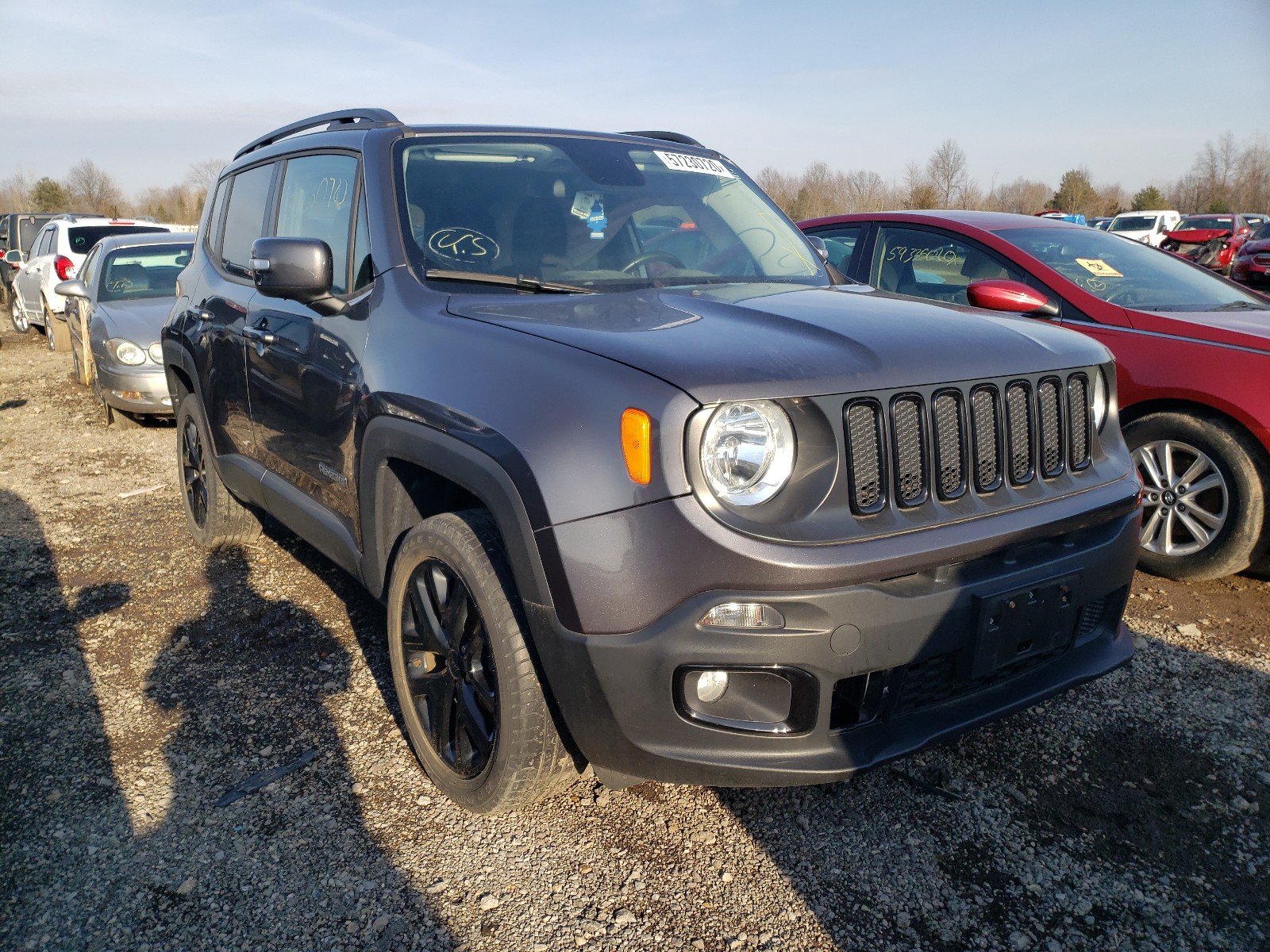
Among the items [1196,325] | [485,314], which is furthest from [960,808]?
[1196,325]

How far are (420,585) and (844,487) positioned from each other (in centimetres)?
127

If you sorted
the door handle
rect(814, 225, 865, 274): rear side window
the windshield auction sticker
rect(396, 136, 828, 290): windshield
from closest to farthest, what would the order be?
rect(396, 136, 828, 290): windshield → the door handle → the windshield auction sticker → rect(814, 225, 865, 274): rear side window

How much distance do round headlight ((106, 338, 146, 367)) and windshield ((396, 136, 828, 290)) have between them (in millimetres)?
5763

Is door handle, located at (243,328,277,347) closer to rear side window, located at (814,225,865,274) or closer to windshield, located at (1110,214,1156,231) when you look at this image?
rear side window, located at (814,225,865,274)

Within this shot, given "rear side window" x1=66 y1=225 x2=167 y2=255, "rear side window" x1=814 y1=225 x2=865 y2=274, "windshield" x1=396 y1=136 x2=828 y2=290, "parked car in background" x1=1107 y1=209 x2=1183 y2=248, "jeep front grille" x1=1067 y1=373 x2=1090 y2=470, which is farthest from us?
"parked car in background" x1=1107 y1=209 x2=1183 y2=248

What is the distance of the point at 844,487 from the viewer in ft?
6.88

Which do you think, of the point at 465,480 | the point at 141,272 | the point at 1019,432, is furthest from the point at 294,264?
the point at 141,272

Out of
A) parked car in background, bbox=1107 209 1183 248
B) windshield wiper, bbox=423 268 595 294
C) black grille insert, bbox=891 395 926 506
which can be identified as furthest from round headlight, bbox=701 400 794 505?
parked car in background, bbox=1107 209 1183 248

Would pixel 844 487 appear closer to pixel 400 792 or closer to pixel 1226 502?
pixel 400 792

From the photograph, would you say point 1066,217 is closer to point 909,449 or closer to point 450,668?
point 909,449

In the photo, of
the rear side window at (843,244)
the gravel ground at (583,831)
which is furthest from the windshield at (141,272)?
the rear side window at (843,244)

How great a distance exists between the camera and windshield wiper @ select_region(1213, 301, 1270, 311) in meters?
4.60

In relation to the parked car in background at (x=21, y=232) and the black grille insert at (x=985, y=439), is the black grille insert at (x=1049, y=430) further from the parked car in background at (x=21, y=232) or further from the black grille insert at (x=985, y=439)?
the parked car in background at (x=21, y=232)

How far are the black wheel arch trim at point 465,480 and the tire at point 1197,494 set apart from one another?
2916 mm
